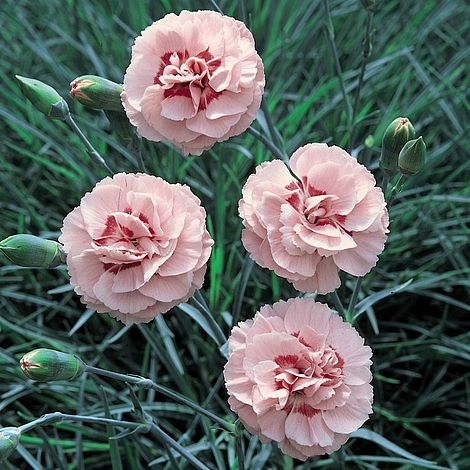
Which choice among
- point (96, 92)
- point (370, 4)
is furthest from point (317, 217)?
point (370, 4)

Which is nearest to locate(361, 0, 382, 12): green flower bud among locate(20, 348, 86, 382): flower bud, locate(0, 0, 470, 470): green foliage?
locate(0, 0, 470, 470): green foliage

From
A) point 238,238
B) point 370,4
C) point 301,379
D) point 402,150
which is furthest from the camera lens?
point 238,238

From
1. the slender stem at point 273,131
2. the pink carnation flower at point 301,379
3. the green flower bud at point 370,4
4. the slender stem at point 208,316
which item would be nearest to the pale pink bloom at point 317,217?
the pink carnation flower at point 301,379

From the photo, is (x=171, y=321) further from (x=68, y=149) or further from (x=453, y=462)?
(x=453, y=462)

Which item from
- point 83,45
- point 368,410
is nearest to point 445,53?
point 83,45

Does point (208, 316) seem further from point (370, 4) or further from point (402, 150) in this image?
point (370, 4)

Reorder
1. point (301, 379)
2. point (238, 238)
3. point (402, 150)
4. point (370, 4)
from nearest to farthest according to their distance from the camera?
point (301, 379)
point (402, 150)
point (370, 4)
point (238, 238)
